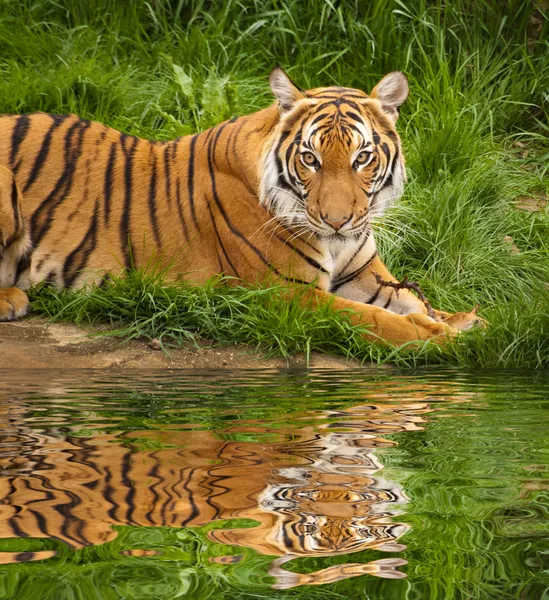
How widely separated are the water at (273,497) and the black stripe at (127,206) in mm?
1983

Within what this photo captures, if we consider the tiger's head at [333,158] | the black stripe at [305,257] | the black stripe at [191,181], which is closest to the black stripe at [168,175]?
the black stripe at [191,181]

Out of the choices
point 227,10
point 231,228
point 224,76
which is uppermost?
point 227,10

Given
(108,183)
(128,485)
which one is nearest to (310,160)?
(108,183)

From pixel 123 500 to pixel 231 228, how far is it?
339cm

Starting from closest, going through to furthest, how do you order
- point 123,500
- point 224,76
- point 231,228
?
1. point 123,500
2. point 231,228
3. point 224,76

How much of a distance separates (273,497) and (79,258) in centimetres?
364

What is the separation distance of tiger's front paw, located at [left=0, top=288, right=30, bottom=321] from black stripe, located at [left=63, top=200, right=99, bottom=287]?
0.25 metres

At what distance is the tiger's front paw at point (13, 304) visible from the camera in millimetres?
4891

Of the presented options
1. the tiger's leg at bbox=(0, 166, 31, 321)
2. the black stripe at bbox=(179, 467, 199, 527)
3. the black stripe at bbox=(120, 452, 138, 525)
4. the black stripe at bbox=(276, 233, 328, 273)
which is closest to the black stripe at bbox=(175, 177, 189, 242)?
the black stripe at bbox=(276, 233, 328, 273)

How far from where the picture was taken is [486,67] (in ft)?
24.4

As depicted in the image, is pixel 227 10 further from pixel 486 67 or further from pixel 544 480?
pixel 544 480

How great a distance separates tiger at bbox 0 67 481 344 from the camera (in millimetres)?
4812

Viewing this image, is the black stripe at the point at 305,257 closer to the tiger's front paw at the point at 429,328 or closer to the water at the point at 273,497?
the tiger's front paw at the point at 429,328

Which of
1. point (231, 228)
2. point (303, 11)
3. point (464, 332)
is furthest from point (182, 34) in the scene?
point (464, 332)
